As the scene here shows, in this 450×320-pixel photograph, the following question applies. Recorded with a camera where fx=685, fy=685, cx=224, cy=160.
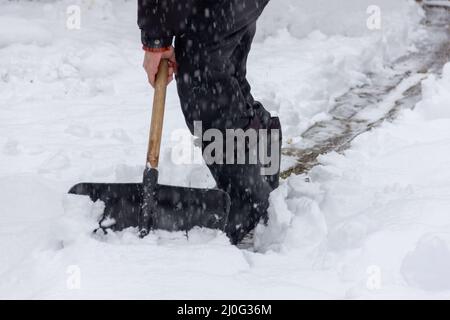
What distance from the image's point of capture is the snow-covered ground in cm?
228

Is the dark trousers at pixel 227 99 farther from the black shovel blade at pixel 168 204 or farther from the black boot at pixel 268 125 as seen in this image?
the black shovel blade at pixel 168 204

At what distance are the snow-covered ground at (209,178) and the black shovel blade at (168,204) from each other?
0.19 ft

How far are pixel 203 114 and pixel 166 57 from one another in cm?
29

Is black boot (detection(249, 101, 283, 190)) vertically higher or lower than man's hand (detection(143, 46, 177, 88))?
lower

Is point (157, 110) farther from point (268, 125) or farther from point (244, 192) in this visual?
point (268, 125)

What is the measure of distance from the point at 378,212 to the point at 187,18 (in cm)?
111

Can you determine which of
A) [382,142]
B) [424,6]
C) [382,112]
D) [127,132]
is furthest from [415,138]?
[424,6]

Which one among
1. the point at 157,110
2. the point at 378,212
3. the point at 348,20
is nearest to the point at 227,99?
the point at 157,110

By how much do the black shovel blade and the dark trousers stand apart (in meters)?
0.23

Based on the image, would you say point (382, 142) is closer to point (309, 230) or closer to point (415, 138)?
point (415, 138)

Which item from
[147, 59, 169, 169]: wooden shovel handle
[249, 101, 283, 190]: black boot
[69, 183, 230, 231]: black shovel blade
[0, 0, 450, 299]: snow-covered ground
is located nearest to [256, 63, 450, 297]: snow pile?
[0, 0, 450, 299]: snow-covered ground

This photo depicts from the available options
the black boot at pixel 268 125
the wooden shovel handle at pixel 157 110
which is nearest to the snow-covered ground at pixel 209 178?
the black boot at pixel 268 125

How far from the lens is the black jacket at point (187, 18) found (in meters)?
2.67

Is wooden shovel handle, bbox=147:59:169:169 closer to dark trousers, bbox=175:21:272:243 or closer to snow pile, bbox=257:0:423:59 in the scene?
dark trousers, bbox=175:21:272:243
